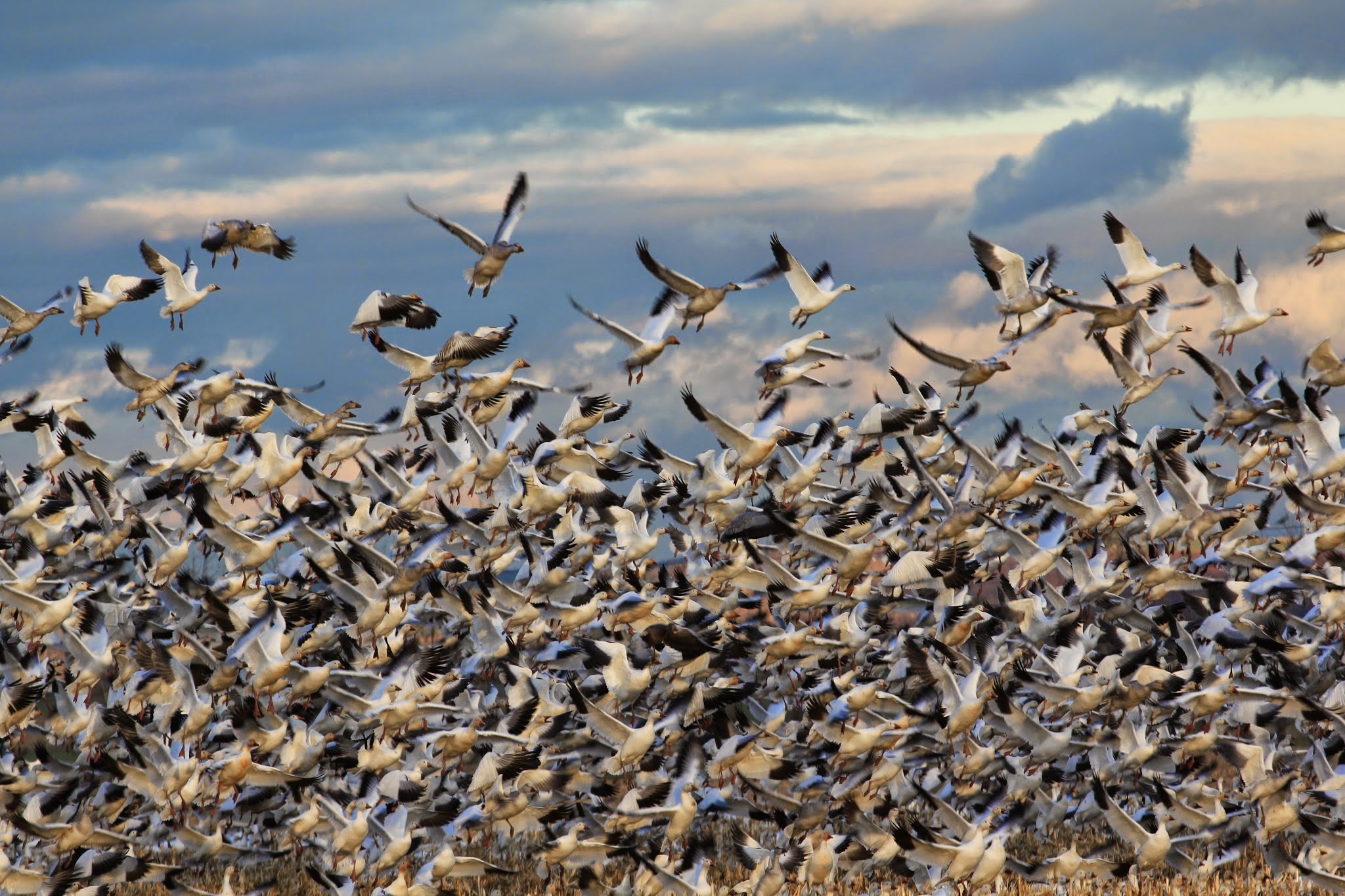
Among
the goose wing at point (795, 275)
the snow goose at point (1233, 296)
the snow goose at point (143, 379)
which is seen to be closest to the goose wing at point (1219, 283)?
the snow goose at point (1233, 296)

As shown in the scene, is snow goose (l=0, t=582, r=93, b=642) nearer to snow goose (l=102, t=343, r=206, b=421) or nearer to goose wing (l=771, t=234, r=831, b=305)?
snow goose (l=102, t=343, r=206, b=421)

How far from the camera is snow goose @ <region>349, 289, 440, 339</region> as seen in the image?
763 inches

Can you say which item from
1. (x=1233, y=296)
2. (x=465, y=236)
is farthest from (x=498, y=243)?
(x=1233, y=296)

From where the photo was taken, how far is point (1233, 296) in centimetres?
2130

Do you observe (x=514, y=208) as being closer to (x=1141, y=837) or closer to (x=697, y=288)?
(x=697, y=288)

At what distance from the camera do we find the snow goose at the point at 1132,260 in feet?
68.5

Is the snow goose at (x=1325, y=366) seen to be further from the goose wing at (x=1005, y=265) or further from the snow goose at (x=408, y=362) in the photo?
the snow goose at (x=408, y=362)

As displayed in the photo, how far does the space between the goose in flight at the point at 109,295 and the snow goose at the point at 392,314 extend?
11.1 ft

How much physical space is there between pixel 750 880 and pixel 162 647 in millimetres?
7529

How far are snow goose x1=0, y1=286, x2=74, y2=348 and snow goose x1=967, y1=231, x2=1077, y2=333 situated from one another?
12869mm

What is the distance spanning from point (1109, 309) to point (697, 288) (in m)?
5.42

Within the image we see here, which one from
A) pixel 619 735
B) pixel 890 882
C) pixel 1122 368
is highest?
pixel 1122 368

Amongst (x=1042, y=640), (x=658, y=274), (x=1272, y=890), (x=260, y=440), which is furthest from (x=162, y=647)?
(x=1272, y=890)

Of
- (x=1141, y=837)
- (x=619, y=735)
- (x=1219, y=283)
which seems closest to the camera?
(x=1141, y=837)
